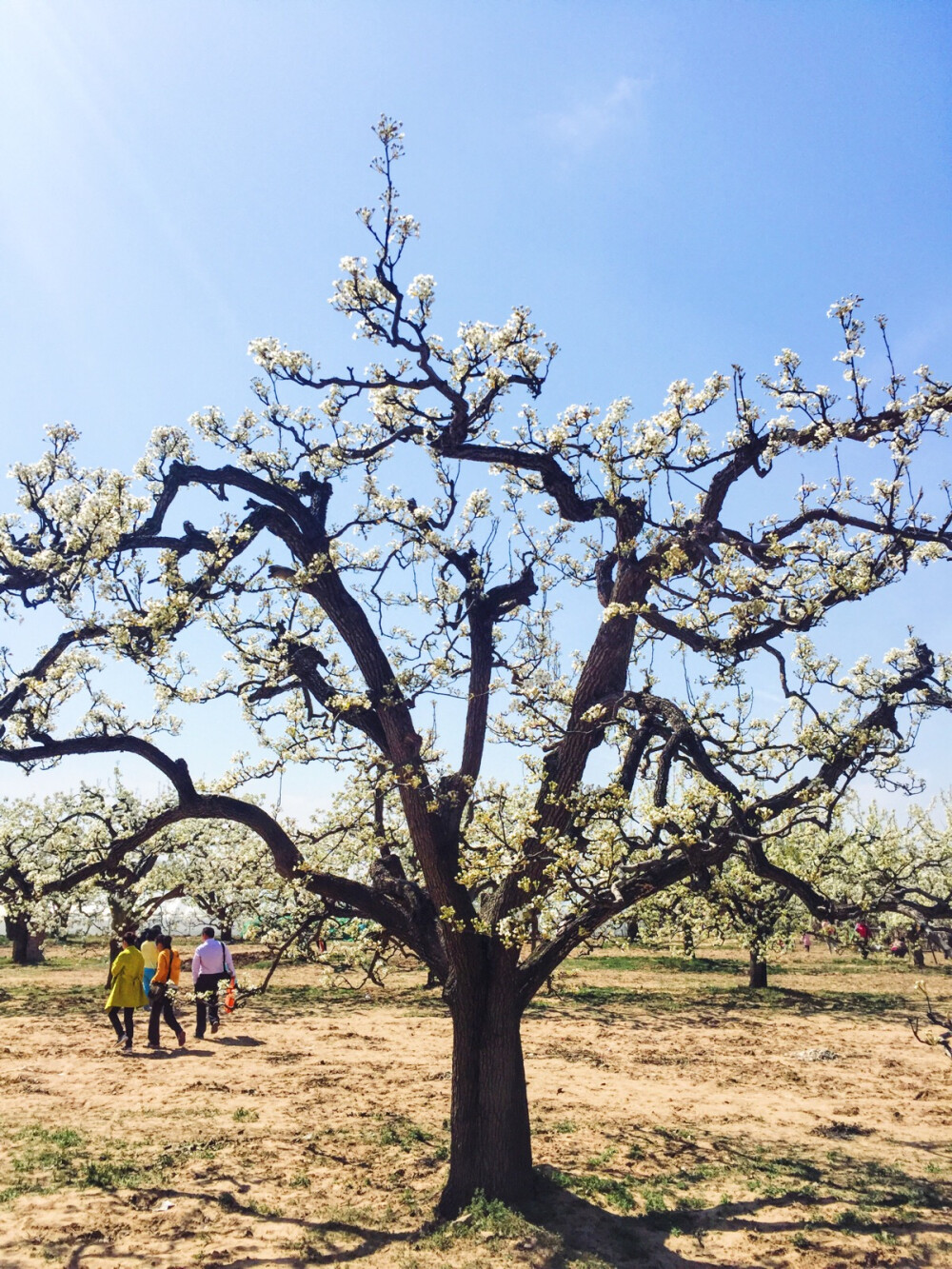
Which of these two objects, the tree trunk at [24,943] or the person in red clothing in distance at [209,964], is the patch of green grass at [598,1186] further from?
the tree trunk at [24,943]

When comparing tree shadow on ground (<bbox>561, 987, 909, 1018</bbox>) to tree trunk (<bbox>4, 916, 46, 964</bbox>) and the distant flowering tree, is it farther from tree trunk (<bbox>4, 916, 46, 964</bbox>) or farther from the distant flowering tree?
tree trunk (<bbox>4, 916, 46, 964</bbox>)

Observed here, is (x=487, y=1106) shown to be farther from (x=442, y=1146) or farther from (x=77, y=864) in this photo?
(x=77, y=864)

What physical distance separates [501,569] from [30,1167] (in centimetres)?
958

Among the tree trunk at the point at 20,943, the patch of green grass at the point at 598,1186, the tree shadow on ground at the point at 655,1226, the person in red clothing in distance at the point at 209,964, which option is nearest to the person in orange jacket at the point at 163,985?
the person in red clothing in distance at the point at 209,964

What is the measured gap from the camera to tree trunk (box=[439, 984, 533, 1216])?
9680mm

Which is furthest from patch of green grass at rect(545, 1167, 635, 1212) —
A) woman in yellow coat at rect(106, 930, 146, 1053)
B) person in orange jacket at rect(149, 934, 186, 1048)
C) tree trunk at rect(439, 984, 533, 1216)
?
woman in yellow coat at rect(106, 930, 146, 1053)

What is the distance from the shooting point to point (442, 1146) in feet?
39.2

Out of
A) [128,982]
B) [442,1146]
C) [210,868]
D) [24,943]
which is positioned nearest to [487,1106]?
[442,1146]

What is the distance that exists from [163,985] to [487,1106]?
9.69 meters

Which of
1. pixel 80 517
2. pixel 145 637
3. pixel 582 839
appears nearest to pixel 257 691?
pixel 145 637

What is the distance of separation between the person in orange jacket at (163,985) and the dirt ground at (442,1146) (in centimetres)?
55

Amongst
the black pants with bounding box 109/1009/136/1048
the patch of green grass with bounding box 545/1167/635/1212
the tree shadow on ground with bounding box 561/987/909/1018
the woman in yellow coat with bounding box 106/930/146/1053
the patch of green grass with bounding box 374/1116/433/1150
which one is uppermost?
the woman in yellow coat with bounding box 106/930/146/1053

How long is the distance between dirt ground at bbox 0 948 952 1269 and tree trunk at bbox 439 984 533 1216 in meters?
0.39

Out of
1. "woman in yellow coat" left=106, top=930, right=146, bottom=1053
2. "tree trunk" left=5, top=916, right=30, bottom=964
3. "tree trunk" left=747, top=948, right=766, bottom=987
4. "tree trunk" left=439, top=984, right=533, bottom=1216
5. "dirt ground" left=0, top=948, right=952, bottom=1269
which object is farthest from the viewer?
"tree trunk" left=5, top=916, right=30, bottom=964
